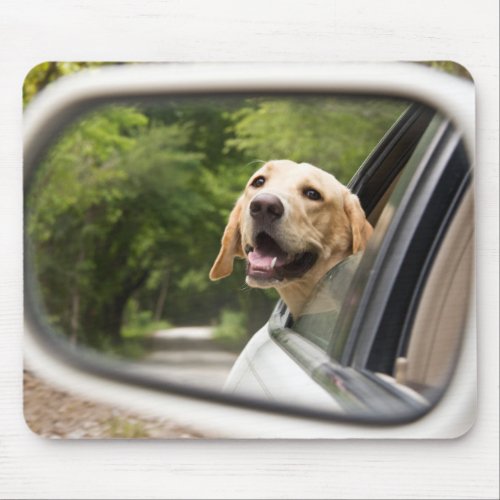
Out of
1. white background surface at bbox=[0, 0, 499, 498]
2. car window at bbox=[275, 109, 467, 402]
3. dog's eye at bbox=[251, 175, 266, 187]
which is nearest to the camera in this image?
car window at bbox=[275, 109, 467, 402]

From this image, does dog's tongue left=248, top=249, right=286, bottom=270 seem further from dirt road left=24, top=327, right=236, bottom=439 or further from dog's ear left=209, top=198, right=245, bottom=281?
dirt road left=24, top=327, right=236, bottom=439

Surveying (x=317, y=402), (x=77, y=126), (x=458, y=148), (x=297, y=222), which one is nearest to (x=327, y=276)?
(x=297, y=222)

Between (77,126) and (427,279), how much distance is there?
1.03 metres

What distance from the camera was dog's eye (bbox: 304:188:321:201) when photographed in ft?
6.85

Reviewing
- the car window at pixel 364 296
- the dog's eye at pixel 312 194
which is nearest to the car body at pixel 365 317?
the car window at pixel 364 296

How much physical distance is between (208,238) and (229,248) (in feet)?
0.23

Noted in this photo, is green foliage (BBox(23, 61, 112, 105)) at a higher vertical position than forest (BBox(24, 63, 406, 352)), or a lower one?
higher

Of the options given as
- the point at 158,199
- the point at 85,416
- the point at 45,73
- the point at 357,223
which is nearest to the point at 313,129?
the point at 357,223

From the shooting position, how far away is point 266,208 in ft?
6.81

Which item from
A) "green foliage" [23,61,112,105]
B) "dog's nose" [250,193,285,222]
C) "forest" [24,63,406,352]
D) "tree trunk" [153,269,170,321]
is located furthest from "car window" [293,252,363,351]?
"green foliage" [23,61,112,105]

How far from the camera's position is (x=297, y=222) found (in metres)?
2.04

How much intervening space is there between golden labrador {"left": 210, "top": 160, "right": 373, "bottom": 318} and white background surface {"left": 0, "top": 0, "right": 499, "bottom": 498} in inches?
14.8

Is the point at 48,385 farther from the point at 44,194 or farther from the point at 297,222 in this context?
the point at 297,222

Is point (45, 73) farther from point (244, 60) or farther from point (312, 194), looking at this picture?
point (312, 194)
